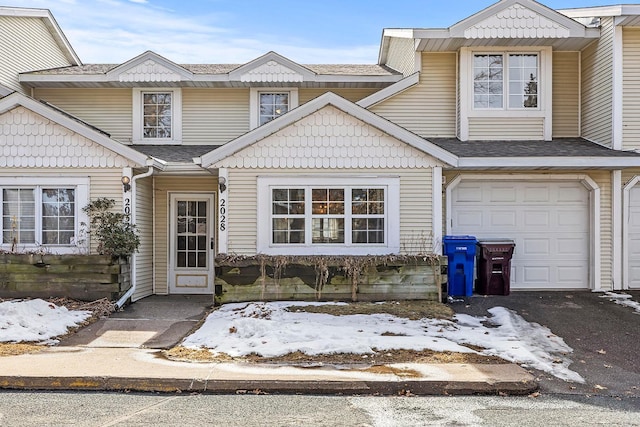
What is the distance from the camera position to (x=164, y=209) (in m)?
12.2

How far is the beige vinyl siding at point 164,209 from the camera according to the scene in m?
12.1

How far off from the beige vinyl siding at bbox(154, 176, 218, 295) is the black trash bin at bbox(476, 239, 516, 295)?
5936 millimetres

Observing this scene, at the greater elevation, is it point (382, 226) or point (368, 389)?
point (382, 226)

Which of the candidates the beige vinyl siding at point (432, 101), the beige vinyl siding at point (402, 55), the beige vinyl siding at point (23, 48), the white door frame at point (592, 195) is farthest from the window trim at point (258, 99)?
the beige vinyl siding at point (23, 48)

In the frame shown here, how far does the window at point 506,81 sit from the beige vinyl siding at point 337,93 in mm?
2501

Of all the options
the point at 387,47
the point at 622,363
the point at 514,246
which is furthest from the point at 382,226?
the point at 387,47

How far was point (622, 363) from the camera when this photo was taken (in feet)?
22.5

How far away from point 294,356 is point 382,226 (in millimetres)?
4116

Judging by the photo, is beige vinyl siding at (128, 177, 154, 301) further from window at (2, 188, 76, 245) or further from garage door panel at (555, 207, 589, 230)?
garage door panel at (555, 207, 589, 230)

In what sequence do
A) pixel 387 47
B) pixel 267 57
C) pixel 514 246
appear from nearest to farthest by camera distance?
pixel 514 246 < pixel 267 57 < pixel 387 47

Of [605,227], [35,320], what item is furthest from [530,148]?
[35,320]

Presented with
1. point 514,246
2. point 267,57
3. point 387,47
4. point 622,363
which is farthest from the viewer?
point 387,47

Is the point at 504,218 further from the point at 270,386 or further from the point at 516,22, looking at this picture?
→ the point at 270,386

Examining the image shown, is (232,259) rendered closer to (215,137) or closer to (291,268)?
(291,268)
